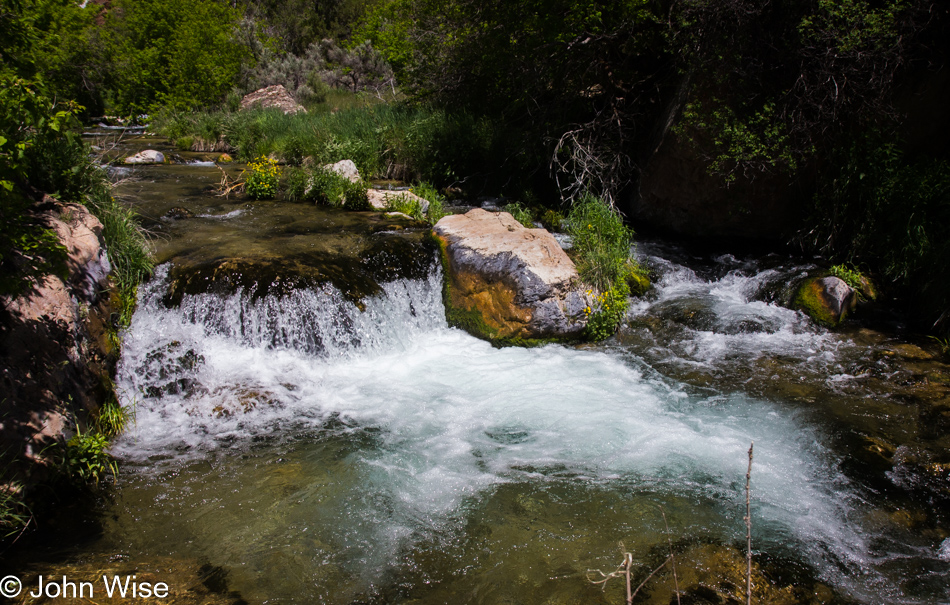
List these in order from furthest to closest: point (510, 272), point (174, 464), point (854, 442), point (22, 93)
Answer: point (510, 272), point (854, 442), point (174, 464), point (22, 93)

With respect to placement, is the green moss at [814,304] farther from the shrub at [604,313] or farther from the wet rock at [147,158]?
the wet rock at [147,158]

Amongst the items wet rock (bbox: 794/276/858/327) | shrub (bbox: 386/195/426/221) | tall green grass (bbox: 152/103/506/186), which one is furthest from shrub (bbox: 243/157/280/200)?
wet rock (bbox: 794/276/858/327)

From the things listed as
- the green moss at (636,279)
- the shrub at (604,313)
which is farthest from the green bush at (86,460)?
the green moss at (636,279)

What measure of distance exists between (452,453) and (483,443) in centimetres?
30

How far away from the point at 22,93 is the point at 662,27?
9.06 meters

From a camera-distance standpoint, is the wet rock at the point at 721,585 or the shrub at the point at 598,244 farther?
the shrub at the point at 598,244

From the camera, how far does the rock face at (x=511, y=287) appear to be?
6.44 metres

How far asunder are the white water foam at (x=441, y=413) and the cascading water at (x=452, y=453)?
2 cm

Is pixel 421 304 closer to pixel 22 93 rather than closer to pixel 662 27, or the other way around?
pixel 22 93

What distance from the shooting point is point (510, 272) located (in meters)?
6.52

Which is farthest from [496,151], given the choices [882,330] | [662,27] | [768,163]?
[882,330]

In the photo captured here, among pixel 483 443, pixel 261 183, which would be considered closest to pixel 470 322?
pixel 483 443

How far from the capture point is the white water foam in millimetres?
3820

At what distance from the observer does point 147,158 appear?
1233cm
